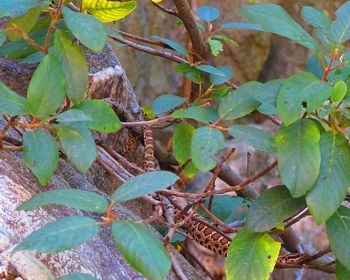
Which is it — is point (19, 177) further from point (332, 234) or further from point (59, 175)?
point (332, 234)

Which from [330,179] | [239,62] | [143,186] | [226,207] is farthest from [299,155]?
[239,62]

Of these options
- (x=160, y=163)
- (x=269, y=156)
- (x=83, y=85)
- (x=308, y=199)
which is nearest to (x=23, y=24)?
(x=83, y=85)

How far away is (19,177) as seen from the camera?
4.52 ft

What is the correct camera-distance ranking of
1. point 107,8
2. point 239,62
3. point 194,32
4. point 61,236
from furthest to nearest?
point 239,62 → point 194,32 → point 107,8 → point 61,236

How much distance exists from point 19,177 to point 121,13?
416mm

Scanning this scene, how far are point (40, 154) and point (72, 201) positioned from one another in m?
0.17

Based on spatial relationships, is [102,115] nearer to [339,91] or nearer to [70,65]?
[70,65]

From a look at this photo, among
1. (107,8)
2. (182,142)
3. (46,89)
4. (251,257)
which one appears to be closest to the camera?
(46,89)

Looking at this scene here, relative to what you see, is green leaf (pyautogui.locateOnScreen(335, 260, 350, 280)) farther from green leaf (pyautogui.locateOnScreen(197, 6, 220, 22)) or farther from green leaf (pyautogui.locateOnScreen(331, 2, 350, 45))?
green leaf (pyautogui.locateOnScreen(197, 6, 220, 22))

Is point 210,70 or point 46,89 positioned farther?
point 210,70

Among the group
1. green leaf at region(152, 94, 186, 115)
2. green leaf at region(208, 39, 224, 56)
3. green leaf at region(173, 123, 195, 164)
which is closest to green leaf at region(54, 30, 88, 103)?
green leaf at region(173, 123, 195, 164)

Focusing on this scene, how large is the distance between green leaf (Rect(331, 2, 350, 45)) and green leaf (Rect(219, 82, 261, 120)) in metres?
0.19

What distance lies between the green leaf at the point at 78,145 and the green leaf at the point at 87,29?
151 mm

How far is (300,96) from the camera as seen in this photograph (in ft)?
4.17
